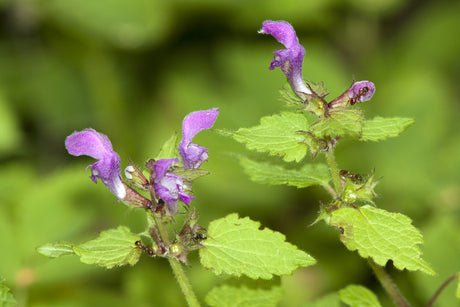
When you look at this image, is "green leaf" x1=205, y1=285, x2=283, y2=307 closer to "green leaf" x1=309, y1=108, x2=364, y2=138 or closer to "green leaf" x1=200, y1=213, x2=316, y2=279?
"green leaf" x1=200, y1=213, x2=316, y2=279

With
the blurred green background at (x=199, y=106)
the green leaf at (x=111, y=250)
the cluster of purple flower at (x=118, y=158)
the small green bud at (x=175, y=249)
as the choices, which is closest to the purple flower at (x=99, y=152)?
the cluster of purple flower at (x=118, y=158)

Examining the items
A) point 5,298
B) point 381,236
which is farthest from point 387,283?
point 5,298

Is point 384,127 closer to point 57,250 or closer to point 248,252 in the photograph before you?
point 248,252

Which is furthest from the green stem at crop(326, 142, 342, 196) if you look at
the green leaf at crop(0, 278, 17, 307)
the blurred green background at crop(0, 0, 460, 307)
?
the blurred green background at crop(0, 0, 460, 307)

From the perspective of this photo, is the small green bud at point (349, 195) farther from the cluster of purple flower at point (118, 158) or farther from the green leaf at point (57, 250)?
the green leaf at point (57, 250)

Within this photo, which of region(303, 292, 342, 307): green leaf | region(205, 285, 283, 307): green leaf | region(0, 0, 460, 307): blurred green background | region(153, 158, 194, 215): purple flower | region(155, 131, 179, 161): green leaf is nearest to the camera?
region(153, 158, 194, 215): purple flower

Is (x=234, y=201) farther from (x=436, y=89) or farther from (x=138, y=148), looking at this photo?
(x=436, y=89)
